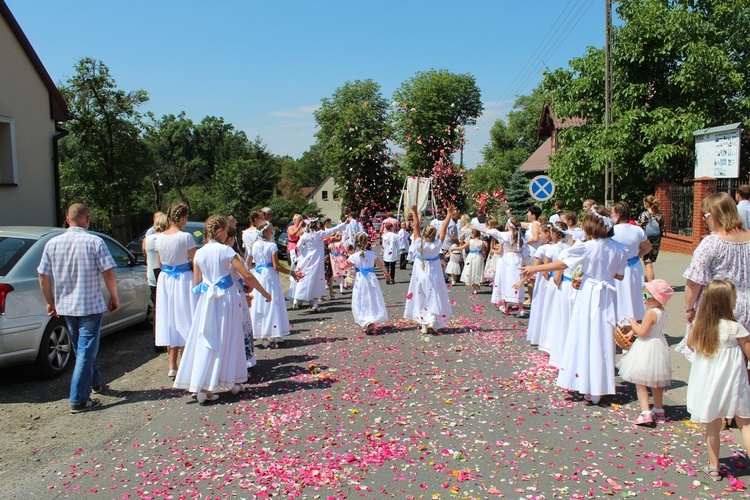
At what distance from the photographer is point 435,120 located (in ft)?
175

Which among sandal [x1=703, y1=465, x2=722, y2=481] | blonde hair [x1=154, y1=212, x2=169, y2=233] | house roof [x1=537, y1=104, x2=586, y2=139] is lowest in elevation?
sandal [x1=703, y1=465, x2=722, y2=481]

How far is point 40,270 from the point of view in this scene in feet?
22.2

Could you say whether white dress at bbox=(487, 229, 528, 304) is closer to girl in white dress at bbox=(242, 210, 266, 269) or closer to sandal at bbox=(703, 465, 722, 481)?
girl in white dress at bbox=(242, 210, 266, 269)

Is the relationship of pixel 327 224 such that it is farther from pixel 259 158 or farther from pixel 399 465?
pixel 259 158

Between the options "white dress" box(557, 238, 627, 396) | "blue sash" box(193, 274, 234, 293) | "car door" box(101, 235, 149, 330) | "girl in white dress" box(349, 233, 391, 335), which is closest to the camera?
"white dress" box(557, 238, 627, 396)

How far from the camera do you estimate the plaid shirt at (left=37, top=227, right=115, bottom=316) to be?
6750 millimetres

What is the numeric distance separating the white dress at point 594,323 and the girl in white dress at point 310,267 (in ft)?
25.9

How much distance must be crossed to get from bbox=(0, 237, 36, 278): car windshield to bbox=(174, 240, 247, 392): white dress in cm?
242

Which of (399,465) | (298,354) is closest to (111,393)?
(298,354)

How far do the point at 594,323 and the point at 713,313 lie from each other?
Result: 6.07 ft

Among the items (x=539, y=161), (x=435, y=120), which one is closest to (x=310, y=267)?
(x=539, y=161)

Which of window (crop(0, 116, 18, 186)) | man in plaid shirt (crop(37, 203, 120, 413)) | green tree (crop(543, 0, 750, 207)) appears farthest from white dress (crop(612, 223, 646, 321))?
window (crop(0, 116, 18, 186))

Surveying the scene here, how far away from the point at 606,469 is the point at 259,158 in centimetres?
4978

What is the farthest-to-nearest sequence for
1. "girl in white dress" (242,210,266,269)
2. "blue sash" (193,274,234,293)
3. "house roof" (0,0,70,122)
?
"house roof" (0,0,70,122)
"girl in white dress" (242,210,266,269)
"blue sash" (193,274,234,293)
